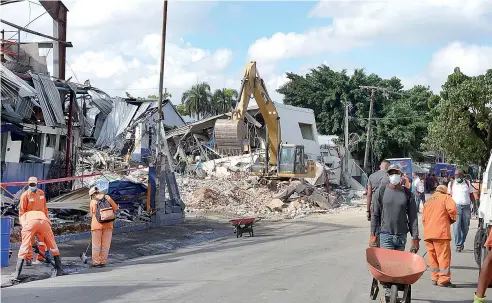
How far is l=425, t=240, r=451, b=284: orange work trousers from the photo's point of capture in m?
8.75

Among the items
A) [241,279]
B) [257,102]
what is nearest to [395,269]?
[241,279]

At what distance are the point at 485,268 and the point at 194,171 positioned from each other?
29.1m

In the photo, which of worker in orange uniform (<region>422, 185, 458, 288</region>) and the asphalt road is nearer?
the asphalt road

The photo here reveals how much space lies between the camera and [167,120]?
45531 mm

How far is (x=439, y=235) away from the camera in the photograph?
8961mm

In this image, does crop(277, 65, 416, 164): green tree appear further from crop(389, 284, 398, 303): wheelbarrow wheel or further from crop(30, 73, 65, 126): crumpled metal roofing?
crop(389, 284, 398, 303): wheelbarrow wheel

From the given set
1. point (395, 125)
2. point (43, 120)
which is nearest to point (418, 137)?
point (395, 125)

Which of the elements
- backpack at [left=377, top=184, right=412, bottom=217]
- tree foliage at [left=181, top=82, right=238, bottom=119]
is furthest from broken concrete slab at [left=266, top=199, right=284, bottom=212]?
tree foliage at [left=181, top=82, right=238, bottom=119]

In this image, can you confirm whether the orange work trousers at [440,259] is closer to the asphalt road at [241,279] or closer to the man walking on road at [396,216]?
the asphalt road at [241,279]

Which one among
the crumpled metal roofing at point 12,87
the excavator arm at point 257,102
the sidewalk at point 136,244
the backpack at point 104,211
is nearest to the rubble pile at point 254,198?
the excavator arm at point 257,102

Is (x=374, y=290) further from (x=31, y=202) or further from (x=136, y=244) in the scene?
(x=136, y=244)

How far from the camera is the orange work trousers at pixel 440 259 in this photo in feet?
28.7

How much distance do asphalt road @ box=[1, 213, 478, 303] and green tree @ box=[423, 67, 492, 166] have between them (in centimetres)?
804

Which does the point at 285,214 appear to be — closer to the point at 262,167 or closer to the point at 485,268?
the point at 262,167
